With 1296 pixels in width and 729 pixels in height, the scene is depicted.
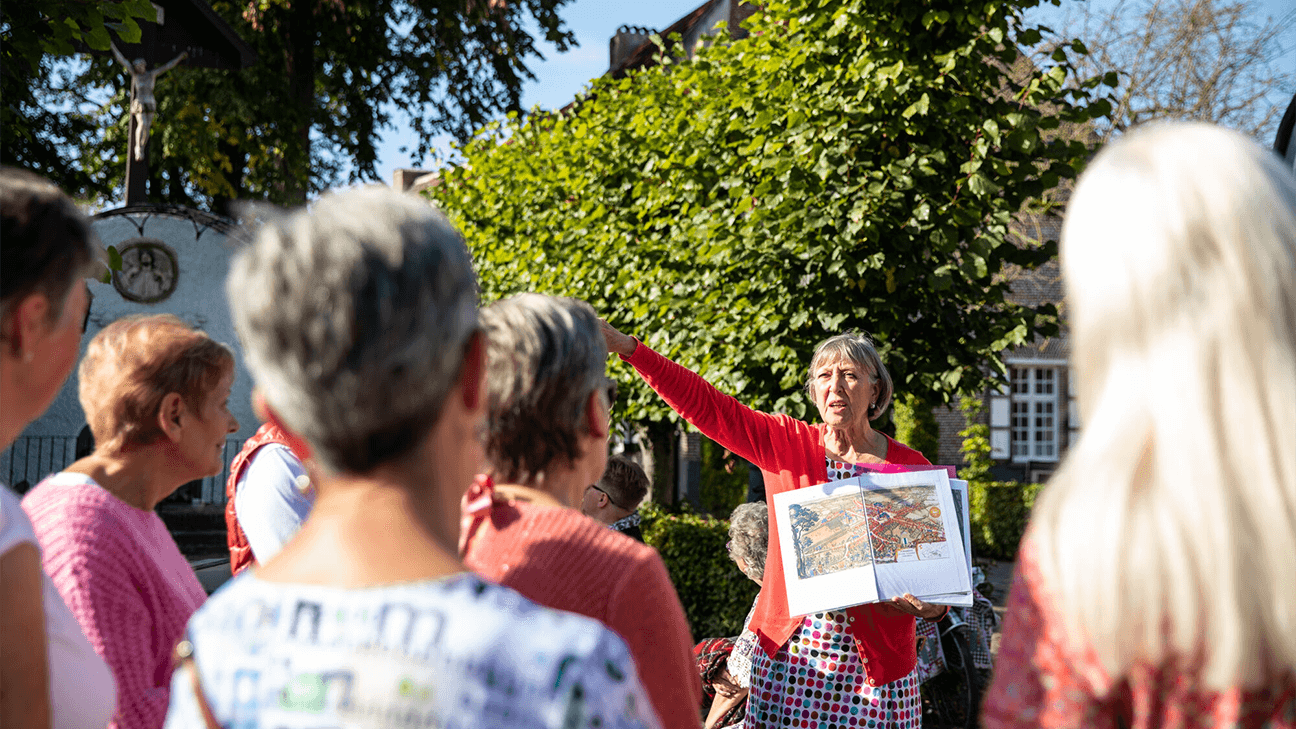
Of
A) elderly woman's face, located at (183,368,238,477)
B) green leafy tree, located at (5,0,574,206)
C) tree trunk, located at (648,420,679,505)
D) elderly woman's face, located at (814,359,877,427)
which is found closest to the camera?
elderly woman's face, located at (183,368,238,477)

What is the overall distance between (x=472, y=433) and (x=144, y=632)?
3.72ft

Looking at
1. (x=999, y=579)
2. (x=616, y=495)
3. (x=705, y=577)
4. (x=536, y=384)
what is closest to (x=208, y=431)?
(x=536, y=384)

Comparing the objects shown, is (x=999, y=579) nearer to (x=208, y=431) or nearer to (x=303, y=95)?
(x=303, y=95)

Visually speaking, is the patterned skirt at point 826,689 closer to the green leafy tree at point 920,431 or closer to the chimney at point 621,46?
the green leafy tree at point 920,431

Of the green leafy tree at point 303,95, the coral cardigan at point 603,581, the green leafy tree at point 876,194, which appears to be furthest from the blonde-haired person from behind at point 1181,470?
the green leafy tree at point 303,95

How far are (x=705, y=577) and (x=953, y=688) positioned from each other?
2695 millimetres

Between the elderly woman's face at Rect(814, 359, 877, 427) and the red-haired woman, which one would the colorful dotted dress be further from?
the red-haired woman

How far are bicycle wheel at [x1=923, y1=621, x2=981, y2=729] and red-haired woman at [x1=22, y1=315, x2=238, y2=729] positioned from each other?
523 cm

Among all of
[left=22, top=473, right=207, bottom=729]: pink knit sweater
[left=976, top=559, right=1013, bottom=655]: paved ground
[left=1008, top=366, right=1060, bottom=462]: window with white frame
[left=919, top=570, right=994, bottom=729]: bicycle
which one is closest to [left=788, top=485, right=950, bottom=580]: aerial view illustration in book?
[left=22, top=473, right=207, bottom=729]: pink knit sweater

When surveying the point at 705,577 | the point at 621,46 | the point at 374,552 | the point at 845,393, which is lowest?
the point at 705,577

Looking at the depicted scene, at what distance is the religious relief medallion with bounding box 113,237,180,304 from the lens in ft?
39.4

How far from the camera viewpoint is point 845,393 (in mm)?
3598

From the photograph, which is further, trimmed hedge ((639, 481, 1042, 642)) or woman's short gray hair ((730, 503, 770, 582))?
trimmed hedge ((639, 481, 1042, 642))

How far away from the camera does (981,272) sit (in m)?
6.04
